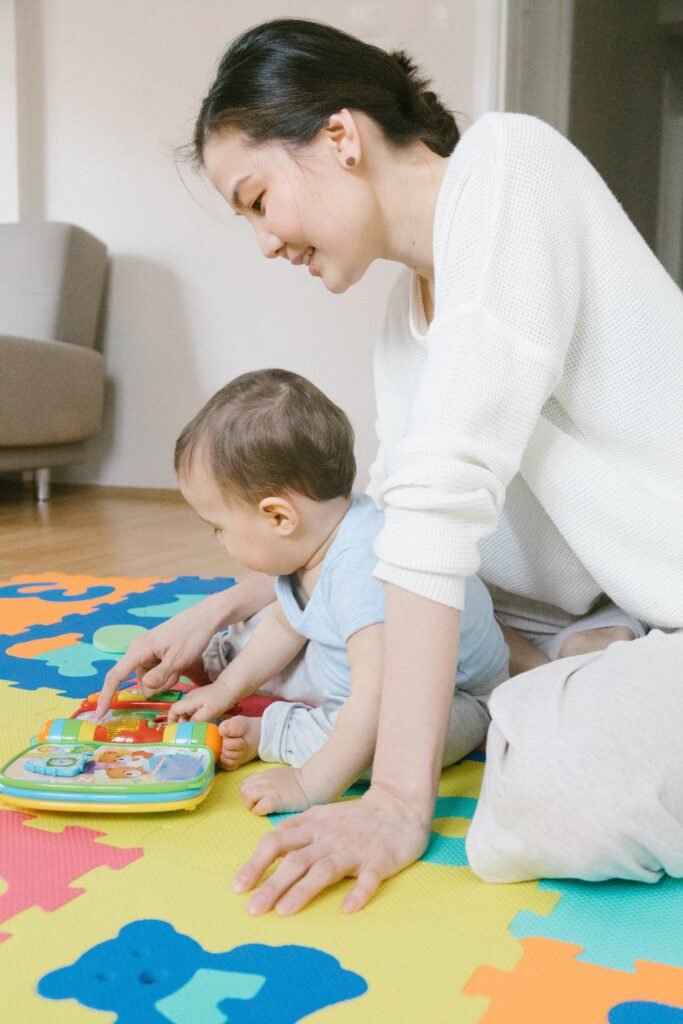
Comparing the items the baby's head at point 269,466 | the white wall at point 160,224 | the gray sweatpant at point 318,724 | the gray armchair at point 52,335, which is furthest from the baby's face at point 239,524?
the gray armchair at point 52,335

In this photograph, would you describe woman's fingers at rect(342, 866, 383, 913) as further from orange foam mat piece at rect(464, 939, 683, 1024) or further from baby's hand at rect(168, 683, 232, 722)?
baby's hand at rect(168, 683, 232, 722)

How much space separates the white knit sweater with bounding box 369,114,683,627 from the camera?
0.70 metres

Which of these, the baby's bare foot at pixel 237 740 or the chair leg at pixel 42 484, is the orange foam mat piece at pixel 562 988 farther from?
the chair leg at pixel 42 484

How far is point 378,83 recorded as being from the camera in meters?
0.86

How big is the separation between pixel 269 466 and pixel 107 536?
1539 mm

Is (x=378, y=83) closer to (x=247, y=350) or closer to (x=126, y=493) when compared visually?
(x=247, y=350)

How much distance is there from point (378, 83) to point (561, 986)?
718 mm

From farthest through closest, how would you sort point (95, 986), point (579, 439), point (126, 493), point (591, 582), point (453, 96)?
point (126, 493)
point (453, 96)
point (591, 582)
point (579, 439)
point (95, 986)

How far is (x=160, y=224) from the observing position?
3.17m

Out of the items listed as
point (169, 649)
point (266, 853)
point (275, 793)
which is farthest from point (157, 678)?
point (266, 853)

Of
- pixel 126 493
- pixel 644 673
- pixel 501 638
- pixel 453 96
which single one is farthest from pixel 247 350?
pixel 644 673

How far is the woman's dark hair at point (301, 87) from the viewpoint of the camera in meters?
0.83

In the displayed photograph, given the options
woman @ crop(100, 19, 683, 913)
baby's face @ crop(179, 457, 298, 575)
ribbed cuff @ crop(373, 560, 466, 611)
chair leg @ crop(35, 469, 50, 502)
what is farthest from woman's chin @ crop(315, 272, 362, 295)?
chair leg @ crop(35, 469, 50, 502)

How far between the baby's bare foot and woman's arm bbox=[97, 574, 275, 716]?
0.50 feet
